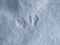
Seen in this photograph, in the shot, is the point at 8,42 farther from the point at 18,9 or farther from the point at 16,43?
the point at 18,9

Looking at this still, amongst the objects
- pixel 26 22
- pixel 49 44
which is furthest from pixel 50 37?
pixel 26 22

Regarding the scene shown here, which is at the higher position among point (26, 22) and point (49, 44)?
point (26, 22)

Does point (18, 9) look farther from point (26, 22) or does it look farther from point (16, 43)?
point (16, 43)

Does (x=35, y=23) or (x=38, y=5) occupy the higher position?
(x=38, y=5)

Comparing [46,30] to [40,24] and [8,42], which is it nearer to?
[40,24]

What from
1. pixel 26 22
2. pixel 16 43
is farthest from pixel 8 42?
pixel 26 22

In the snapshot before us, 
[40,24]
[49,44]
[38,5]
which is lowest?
[49,44]
